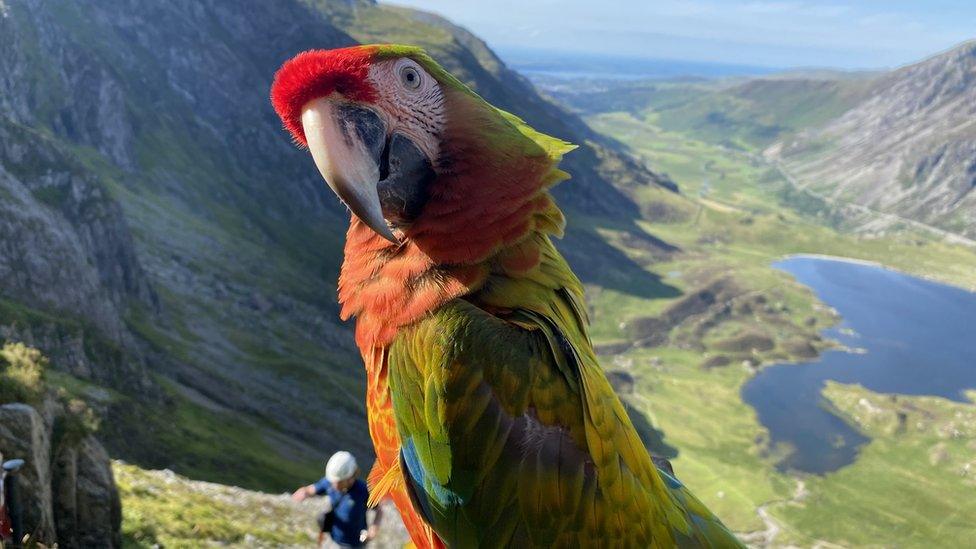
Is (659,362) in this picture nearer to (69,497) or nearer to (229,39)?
(229,39)

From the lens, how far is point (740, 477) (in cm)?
10644

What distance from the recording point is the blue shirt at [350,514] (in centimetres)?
1037

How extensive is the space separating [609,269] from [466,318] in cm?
18950

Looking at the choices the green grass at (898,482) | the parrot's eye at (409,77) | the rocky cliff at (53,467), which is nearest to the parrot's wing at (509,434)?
the parrot's eye at (409,77)

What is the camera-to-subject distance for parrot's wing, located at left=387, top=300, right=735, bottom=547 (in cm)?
400

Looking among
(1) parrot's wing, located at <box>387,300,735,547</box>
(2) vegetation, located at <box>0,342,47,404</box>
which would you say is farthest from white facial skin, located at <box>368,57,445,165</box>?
(2) vegetation, located at <box>0,342,47,404</box>

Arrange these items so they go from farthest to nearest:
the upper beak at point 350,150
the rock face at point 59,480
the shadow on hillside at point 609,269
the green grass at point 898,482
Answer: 1. the shadow on hillside at point 609,269
2. the green grass at point 898,482
3. the rock face at point 59,480
4. the upper beak at point 350,150

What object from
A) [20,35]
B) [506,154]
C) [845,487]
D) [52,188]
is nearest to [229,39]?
[20,35]

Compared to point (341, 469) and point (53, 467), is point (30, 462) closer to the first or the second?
point (53, 467)

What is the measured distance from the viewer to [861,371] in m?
151

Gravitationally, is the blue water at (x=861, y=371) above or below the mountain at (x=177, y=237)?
below

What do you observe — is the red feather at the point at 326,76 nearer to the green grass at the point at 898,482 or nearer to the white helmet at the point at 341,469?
the white helmet at the point at 341,469

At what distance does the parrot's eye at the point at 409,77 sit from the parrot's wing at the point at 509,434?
60.4 inches

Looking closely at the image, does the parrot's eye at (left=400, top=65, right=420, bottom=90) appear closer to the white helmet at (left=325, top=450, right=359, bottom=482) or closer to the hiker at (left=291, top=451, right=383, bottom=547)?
the white helmet at (left=325, top=450, right=359, bottom=482)
